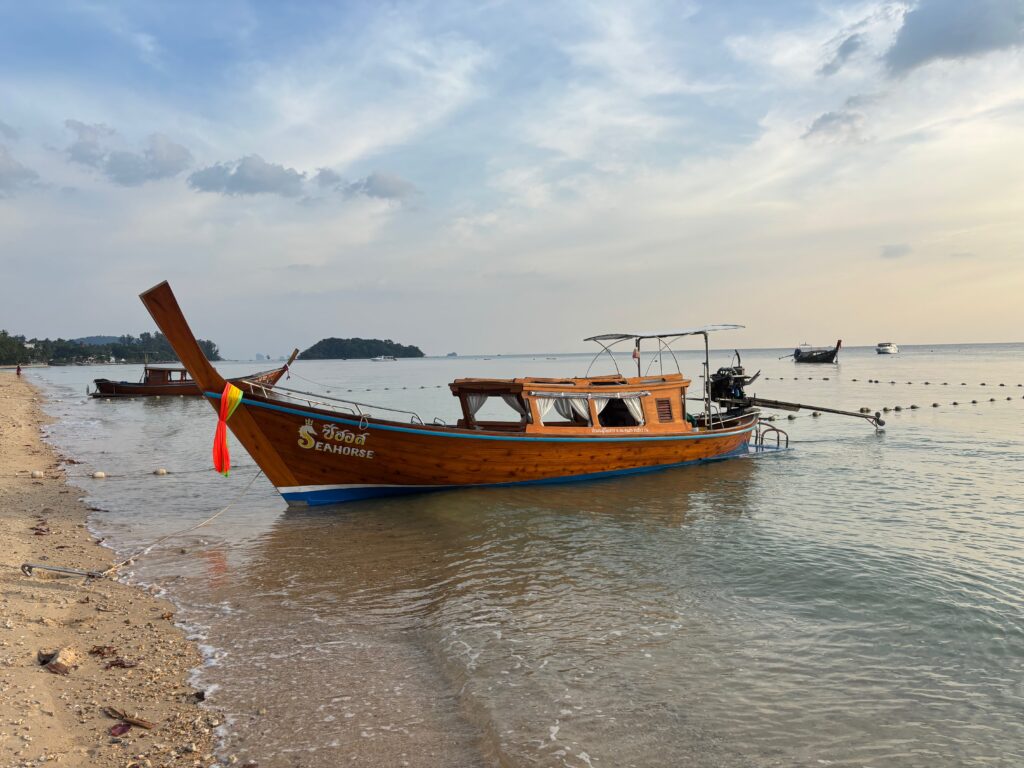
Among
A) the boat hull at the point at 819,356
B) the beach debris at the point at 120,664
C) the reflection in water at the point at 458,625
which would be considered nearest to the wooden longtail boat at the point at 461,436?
the reflection in water at the point at 458,625

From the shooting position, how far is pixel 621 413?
Result: 17250 millimetres

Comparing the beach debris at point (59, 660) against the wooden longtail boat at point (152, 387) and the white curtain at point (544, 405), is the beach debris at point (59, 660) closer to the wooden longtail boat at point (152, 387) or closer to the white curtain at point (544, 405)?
the white curtain at point (544, 405)

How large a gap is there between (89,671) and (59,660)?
0.27 metres

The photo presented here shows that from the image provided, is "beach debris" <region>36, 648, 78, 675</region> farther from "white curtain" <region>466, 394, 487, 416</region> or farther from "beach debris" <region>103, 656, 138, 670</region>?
"white curtain" <region>466, 394, 487, 416</region>

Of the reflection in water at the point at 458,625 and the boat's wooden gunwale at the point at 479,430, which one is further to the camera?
the boat's wooden gunwale at the point at 479,430

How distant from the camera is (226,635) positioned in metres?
6.79

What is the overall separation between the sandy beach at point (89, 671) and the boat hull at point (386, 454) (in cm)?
370

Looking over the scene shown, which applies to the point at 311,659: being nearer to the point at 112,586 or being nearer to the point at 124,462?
the point at 112,586

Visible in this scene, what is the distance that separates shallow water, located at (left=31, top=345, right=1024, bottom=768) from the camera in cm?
503

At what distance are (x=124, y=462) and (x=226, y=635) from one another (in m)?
15.9

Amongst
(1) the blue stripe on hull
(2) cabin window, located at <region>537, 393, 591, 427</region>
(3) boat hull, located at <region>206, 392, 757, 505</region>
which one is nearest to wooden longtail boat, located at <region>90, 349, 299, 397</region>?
(1) the blue stripe on hull

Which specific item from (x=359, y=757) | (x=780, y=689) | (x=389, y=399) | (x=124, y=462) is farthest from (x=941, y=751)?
(x=389, y=399)

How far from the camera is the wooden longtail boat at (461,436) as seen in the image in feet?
41.6

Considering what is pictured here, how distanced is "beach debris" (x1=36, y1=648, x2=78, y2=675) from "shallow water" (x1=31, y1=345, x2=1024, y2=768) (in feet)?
3.76
